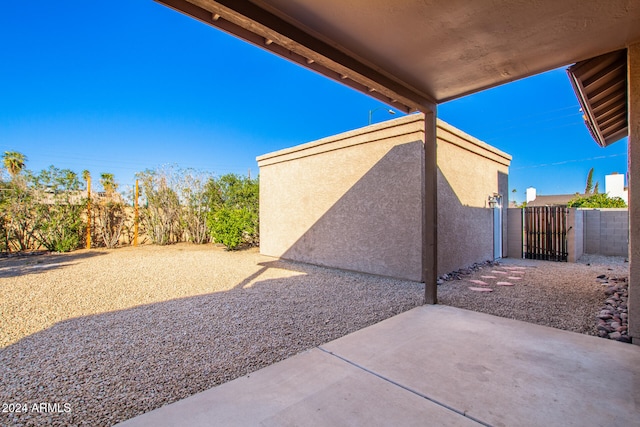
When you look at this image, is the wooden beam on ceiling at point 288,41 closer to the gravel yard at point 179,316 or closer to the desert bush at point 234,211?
the gravel yard at point 179,316

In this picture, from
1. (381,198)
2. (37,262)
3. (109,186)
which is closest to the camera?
(381,198)

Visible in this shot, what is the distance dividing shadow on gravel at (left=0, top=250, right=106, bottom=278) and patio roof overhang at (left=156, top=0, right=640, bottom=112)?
790cm

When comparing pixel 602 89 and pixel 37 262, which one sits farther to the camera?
pixel 37 262

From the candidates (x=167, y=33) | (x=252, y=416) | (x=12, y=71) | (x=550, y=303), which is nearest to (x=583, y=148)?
(x=550, y=303)

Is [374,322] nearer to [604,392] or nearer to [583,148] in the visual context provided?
[604,392]

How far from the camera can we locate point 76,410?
→ 1.93 meters

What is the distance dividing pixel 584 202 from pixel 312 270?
16.0 m

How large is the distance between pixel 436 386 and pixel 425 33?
2932mm

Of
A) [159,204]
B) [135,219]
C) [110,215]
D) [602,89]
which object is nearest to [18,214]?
[110,215]

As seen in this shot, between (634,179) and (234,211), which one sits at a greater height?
(634,179)

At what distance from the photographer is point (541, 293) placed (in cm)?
497

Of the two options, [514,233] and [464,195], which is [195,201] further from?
[514,233]

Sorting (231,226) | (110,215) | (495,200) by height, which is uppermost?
(495,200)

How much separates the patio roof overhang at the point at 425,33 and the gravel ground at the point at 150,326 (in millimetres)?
2826
